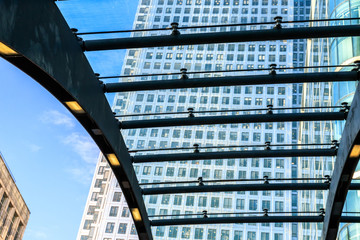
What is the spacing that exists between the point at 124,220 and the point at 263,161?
3249 centimetres

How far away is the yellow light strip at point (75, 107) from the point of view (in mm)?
10477

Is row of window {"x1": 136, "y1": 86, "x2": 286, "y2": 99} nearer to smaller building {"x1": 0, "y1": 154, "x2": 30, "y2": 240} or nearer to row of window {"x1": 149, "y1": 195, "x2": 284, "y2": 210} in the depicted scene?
row of window {"x1": 149, "y1": 195, "x2": 284, "y2": 210}

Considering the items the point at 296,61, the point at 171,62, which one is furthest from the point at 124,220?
the point at 296,61

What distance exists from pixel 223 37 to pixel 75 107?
3.96 metres

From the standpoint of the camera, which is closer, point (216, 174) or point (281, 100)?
point (216, 174)

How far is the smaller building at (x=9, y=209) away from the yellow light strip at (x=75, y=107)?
3826 cm

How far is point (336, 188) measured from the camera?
14.8m

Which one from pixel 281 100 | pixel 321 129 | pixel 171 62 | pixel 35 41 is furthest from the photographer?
pixel 171 62

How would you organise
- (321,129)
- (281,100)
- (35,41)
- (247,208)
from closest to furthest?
1. (35,41)
2. (321,129)
3. (247,208)
4. (281,100)

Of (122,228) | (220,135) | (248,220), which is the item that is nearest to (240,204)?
(220,135)

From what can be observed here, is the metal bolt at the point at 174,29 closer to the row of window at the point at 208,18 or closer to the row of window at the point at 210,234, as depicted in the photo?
the row of window at the point at 210,234

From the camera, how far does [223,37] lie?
11188 mm

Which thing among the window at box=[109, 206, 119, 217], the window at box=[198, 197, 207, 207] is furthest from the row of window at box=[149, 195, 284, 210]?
the window at box=[109, 206, 119, 217]

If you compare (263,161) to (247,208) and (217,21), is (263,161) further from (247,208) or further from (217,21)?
(217,21)
